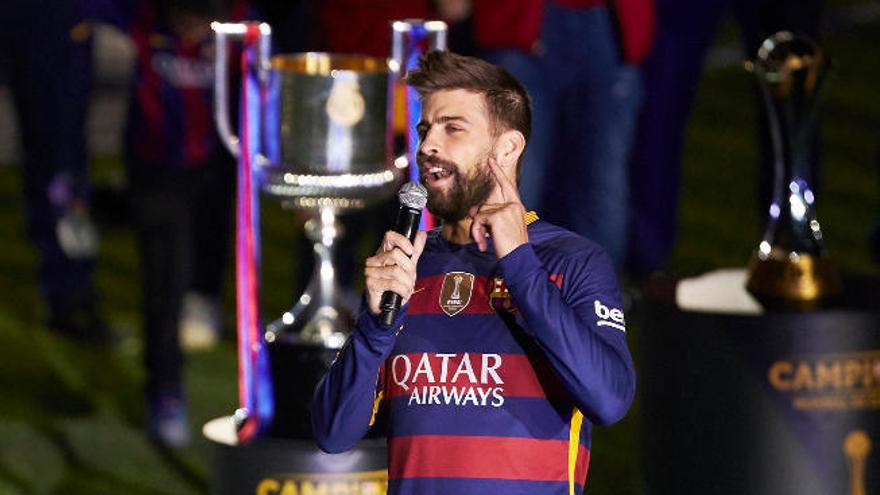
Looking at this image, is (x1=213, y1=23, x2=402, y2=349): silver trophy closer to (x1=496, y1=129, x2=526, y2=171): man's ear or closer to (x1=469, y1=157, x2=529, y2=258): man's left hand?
(x1=496, y1=129, x2=526, y2=171): man's ear

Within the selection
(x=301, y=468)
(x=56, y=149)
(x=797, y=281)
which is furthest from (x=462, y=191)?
(x=56, y=149)

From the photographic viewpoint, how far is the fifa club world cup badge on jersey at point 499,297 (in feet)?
10.5

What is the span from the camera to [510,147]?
10.6ft

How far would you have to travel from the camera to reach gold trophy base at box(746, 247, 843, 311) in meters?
4.99

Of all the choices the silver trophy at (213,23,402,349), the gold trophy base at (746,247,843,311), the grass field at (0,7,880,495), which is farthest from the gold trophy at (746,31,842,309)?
the silver trophy at (213,23,402,349)

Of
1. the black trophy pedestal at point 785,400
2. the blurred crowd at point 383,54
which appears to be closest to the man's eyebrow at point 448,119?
the black trophy pedestal at point 785,400

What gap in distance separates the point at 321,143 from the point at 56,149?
3.02 metres

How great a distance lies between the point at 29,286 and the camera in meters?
8.21

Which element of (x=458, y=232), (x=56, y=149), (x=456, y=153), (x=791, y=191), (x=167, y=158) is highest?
(x=456, y=153)

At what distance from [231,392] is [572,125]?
144cm

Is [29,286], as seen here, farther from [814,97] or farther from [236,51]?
[814,97]

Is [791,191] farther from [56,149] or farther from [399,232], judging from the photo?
[56,149]

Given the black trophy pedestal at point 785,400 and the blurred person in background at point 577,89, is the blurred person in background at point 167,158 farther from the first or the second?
the black trophy pedestal at point 785,400

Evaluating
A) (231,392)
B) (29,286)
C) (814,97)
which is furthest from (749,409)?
(29,286)
